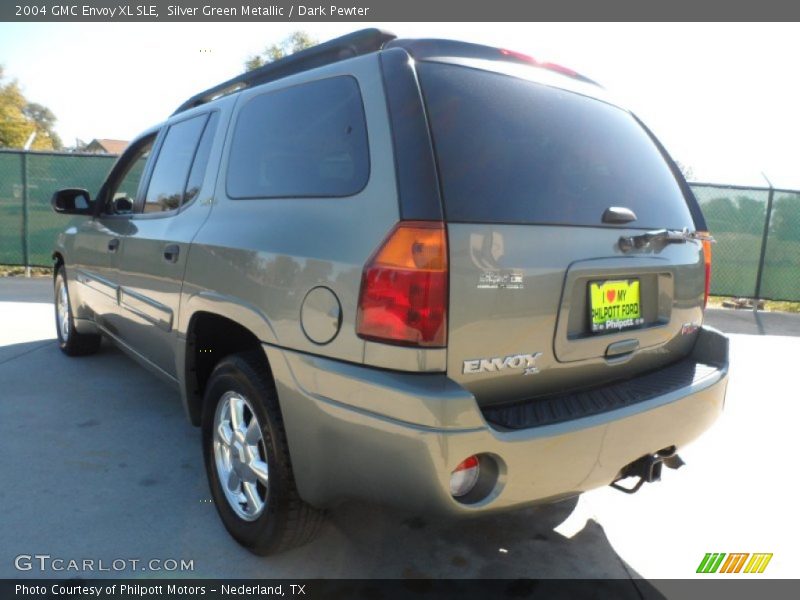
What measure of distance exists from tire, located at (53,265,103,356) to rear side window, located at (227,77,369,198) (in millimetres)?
3059

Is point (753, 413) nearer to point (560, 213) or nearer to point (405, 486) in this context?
point (560, 213)

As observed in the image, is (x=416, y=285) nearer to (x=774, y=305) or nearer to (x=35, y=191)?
(x=35, y=191)

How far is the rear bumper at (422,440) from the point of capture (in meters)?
1.66

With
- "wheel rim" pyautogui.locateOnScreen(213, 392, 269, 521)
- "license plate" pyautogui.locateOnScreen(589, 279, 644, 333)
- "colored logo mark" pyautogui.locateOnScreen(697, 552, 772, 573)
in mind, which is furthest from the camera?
"colored logo mark" pyautogui.locateOnScreen(697, 552, 772, 573)

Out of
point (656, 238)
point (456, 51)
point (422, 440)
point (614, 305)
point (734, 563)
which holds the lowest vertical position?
point (734, 563)

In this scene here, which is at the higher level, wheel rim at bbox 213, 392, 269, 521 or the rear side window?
the rear side window

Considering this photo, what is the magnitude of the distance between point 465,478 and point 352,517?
1.02 metres

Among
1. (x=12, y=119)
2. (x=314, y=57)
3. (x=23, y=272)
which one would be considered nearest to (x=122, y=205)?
(x=314, y=57)

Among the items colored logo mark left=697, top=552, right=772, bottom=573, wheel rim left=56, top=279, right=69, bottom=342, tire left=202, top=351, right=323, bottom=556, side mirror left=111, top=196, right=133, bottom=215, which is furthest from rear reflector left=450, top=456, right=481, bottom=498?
wheel rim left=56, top=279, right=69, bottom=342

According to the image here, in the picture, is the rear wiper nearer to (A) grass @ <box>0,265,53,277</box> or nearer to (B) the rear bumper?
(B) the rear bumper

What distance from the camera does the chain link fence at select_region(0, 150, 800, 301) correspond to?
8.80 metres

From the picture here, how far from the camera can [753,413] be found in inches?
164

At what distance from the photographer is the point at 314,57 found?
2428mm

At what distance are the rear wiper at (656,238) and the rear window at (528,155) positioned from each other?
0.19 feet
